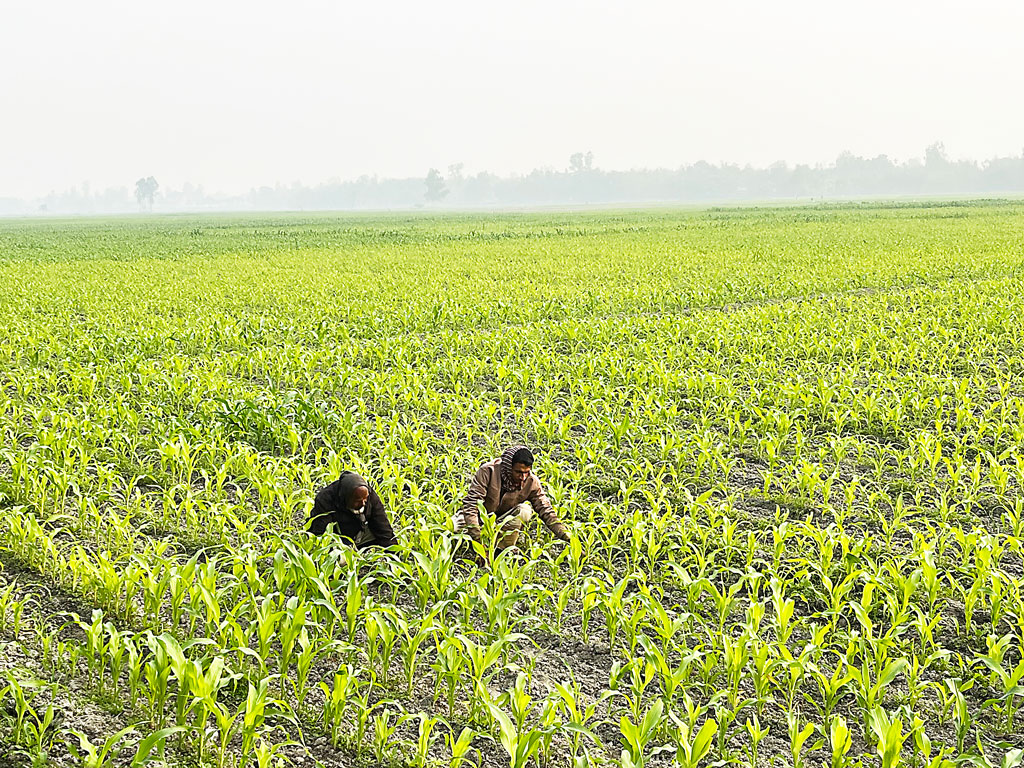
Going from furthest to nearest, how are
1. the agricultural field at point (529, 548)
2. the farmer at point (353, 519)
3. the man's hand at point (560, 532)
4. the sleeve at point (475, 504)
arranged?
the man's hand at point (560, 532) < the sleeve at point (475, 504) < the farmer at point (353, 519) < the agricultural field at point (529, 548)

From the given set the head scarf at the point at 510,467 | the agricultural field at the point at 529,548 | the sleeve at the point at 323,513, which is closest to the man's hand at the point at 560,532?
the agricultural field at the point at 529,548

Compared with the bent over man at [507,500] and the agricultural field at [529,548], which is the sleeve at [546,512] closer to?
Result: the bent over man at [507,500]

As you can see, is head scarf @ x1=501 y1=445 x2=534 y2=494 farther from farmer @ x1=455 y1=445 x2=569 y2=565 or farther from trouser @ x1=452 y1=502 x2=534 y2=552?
trouser @ x1=452 y1=502 x2=534 y2=552

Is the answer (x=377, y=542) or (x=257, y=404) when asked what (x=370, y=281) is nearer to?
(x=257, y=404)

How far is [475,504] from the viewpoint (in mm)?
5688

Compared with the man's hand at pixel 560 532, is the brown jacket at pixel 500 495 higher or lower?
higher

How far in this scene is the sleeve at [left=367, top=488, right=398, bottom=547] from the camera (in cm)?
556

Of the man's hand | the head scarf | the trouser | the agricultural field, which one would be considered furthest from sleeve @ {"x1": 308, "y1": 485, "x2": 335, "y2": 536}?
the man's hand

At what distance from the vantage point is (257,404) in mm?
8906

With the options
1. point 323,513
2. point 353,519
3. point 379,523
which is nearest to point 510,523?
point 379,523

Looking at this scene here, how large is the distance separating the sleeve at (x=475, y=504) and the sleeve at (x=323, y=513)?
2.75 feet

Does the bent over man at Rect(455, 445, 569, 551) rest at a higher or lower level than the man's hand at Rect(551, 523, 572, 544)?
higher

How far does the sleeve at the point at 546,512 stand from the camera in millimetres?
5773

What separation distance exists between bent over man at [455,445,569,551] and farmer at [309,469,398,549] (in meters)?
0.48
